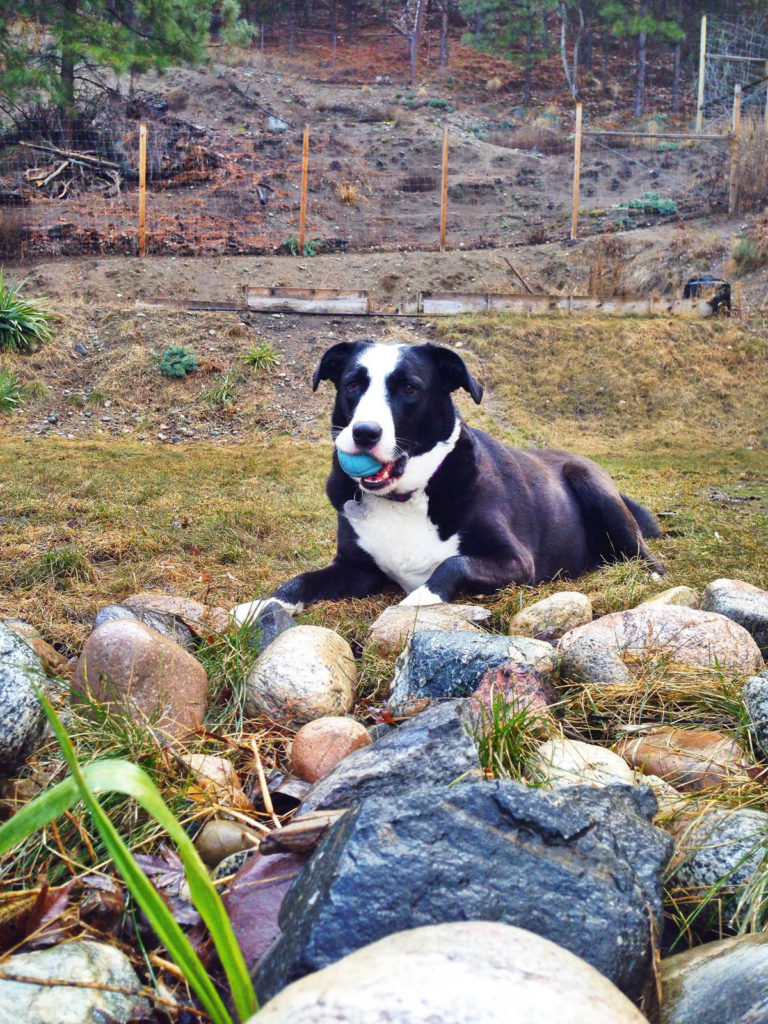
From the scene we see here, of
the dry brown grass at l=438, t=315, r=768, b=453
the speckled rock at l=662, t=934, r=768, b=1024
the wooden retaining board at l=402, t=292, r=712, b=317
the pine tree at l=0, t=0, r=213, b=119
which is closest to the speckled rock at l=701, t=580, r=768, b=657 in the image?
the speckled rock at l=662, t=934, r=768, b=1024

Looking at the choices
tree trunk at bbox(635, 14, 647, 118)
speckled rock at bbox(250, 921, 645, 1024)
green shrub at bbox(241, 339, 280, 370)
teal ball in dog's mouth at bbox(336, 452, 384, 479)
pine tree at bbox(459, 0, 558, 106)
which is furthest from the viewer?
pine tree at bbox(459, 0, 558, 106)

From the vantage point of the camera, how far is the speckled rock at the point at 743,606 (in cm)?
332

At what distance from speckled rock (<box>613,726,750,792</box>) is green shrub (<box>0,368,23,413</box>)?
31.5ft

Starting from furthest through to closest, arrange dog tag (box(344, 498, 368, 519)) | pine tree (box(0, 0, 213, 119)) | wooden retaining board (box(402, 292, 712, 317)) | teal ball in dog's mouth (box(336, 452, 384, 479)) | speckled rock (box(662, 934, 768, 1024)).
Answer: pine tree (box(0, 0, 213, 119))
wooden retaining board (box(402, 292, 712, 317))
dog tag (box(344, 498, 368, 519))
teal ball in dog's mouth (box(336, 452, 384, 479))
speckled rock (box(662, 934, 768, 1024))

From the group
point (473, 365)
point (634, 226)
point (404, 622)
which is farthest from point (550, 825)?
point (634, 226)

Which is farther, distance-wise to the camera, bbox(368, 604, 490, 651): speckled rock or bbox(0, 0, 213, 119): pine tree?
bbox(0, 0, 213, 119): pine tree

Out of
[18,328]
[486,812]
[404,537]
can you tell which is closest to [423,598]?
[404,537]

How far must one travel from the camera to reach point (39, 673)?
2658 millimetres

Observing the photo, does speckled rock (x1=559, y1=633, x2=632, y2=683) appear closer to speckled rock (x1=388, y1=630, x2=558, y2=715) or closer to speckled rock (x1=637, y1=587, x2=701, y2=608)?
speckled rock (x1=388, y1=630, x2=558, y2=715)

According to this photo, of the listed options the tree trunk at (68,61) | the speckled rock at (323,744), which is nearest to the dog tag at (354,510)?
the speckled rock at (323,744)

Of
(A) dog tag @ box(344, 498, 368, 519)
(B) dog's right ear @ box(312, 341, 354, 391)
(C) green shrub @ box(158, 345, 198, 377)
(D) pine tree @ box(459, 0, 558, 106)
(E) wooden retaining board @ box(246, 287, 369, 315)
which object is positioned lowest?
(A) dog tag @ box(344, 498, 368, 519)

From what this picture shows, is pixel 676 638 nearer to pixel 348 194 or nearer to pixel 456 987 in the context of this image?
pixel 456 987

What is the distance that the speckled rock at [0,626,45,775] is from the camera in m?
2.35

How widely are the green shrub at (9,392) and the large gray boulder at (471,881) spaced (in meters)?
9.99
